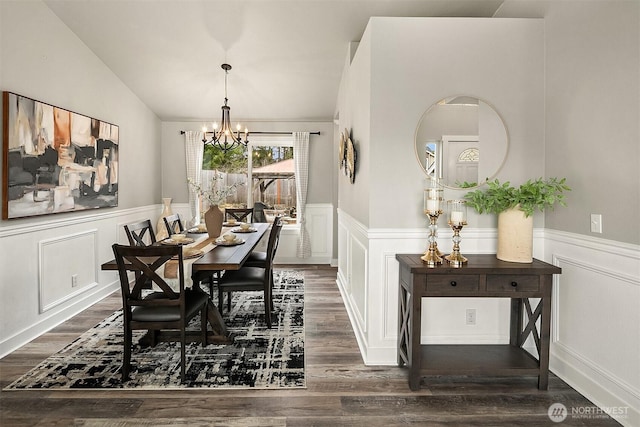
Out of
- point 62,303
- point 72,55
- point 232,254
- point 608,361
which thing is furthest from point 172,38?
point 608,361

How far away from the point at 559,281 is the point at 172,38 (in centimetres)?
413

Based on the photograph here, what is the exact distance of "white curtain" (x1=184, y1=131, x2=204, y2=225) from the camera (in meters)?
6.09

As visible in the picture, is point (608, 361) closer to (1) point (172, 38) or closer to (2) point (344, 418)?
(2) point (344, 418)

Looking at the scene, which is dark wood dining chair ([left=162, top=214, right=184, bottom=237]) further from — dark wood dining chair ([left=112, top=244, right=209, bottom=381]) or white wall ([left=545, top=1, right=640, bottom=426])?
white wall ([left=545, top=1, right=640, bottom=426])

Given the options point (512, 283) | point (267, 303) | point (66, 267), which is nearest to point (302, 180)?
point (267, 303)

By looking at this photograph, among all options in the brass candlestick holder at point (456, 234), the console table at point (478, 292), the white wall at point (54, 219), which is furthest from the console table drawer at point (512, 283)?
the white wall at point (54, 219)

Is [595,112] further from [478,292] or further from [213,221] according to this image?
[213,221]

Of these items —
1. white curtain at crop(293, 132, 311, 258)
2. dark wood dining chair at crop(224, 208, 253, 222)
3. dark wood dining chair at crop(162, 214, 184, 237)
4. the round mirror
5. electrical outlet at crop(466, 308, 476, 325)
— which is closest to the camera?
the round mirror

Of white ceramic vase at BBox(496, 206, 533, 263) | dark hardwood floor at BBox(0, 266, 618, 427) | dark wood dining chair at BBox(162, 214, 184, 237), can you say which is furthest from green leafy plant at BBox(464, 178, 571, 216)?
dark wood dining chair at BBox(162, 214, 184, 237)

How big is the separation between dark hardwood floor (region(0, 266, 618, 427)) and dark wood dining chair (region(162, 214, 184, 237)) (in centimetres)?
165

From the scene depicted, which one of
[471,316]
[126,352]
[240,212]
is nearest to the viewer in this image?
[126,352]

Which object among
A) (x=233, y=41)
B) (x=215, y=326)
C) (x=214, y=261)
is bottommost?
(x=215, y=326)

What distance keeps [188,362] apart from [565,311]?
8.68 feet

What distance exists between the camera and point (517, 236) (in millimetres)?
2500
